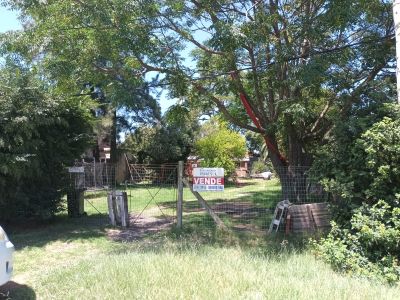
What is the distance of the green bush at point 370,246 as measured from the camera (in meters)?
6.78

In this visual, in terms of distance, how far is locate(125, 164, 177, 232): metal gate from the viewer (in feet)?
41.3

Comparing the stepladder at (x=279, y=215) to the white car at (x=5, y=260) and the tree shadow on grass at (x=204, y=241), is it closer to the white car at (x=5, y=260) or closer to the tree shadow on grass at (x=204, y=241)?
the tree shadow on grass at (x=204, y=241)

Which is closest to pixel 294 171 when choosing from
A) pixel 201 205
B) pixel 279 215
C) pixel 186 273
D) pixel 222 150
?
pixel 279 215

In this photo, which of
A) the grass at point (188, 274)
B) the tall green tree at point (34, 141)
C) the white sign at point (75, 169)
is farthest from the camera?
the white sign at point (75, 169)

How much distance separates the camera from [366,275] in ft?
21.8

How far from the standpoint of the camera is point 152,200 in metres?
17.8

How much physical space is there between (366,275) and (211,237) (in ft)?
12.7

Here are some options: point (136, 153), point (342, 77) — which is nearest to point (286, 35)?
point (342, 77)

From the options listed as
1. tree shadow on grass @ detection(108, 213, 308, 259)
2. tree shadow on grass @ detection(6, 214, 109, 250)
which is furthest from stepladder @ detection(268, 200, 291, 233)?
tree shadow on grass @ detection(6, 214, 109, 250)

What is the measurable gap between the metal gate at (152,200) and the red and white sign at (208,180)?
1.86m

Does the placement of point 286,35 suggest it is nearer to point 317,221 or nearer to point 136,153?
point 317,221

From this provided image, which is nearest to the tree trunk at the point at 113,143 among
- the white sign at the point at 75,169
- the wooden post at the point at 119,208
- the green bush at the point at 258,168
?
the green bush at the point at 258,168

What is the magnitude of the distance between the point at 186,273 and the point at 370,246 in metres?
2.99

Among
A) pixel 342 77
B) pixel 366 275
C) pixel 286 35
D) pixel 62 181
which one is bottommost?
pixel 366 275
